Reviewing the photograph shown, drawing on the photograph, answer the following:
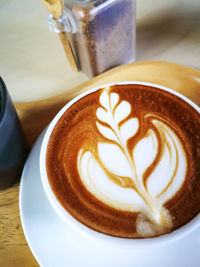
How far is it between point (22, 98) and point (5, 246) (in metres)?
0.51

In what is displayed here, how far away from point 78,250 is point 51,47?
816 millimetres

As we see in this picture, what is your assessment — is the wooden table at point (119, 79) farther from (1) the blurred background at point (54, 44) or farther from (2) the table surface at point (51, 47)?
(1) the blurred background at point (54, 44)

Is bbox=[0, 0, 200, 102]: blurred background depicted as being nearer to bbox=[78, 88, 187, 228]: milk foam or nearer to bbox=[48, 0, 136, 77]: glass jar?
bbox=[48, 0, 136, 77]: glass jar

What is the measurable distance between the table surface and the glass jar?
0.08m

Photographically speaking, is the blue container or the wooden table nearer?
the blue container

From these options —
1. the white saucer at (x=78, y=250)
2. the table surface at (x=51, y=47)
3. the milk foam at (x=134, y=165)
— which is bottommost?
the white saucer at (x=78, y=250)

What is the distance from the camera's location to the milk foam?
614 mm

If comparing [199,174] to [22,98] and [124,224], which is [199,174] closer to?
[124,224]

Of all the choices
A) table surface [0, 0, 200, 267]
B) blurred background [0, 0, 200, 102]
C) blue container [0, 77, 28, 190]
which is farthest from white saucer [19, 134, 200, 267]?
blurred background [0, 0, 200, 102]

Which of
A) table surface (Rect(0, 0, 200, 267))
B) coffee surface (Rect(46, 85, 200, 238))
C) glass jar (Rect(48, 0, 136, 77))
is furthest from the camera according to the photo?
table surface (Rect(0, 0, 200, 267))

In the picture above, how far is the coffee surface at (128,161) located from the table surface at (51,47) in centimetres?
18

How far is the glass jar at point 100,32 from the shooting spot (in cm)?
83

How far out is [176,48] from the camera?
1.05m

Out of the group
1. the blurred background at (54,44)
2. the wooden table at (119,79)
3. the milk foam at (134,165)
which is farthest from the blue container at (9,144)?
the blurred background at (54,44)
